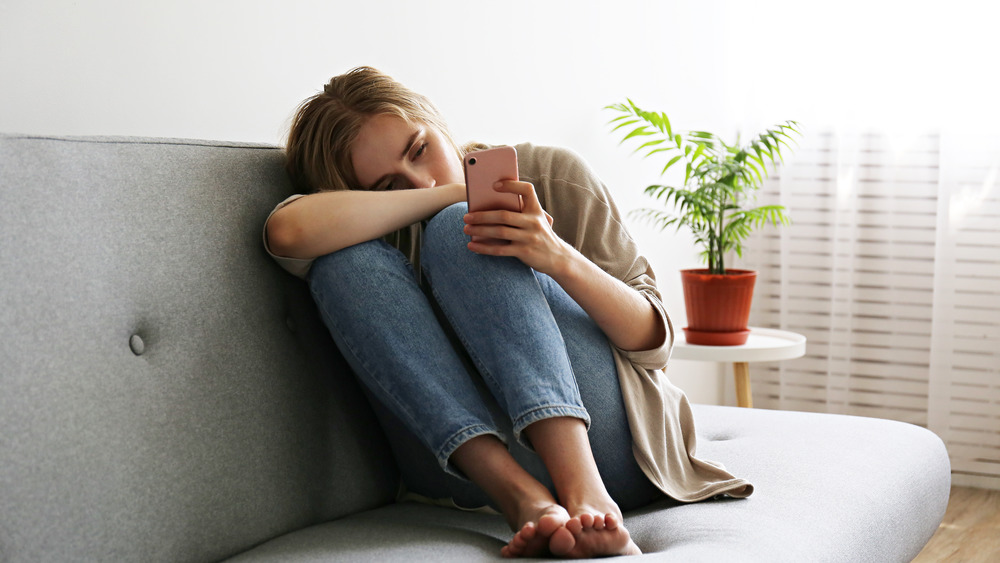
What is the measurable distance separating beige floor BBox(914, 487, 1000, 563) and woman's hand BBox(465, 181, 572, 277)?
1.55 m

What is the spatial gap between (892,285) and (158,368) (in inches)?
93.8

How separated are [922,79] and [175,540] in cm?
250

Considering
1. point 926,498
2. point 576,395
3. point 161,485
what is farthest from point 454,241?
point 926,498

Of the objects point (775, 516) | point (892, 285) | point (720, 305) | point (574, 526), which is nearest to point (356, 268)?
point (574, 526)

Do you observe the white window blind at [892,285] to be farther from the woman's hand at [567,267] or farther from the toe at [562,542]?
the toe at [562,542]

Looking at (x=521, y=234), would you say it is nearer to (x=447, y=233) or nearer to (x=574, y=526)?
(x=447, y=233)

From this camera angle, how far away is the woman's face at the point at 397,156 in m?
1.25

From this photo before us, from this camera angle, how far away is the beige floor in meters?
2.18

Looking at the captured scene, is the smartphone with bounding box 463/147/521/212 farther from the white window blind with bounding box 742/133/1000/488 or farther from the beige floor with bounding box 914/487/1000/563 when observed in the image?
the white window blind with bounding box 742/133/1000/488

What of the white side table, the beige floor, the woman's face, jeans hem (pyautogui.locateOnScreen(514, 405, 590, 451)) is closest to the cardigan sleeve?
the woman's face

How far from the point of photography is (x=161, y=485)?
0.97m

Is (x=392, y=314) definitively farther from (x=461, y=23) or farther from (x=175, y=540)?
(x=461, y=23)

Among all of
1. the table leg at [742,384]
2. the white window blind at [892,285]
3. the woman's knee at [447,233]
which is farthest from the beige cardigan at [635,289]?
the white window blind at [892,285]

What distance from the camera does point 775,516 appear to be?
1084mm
